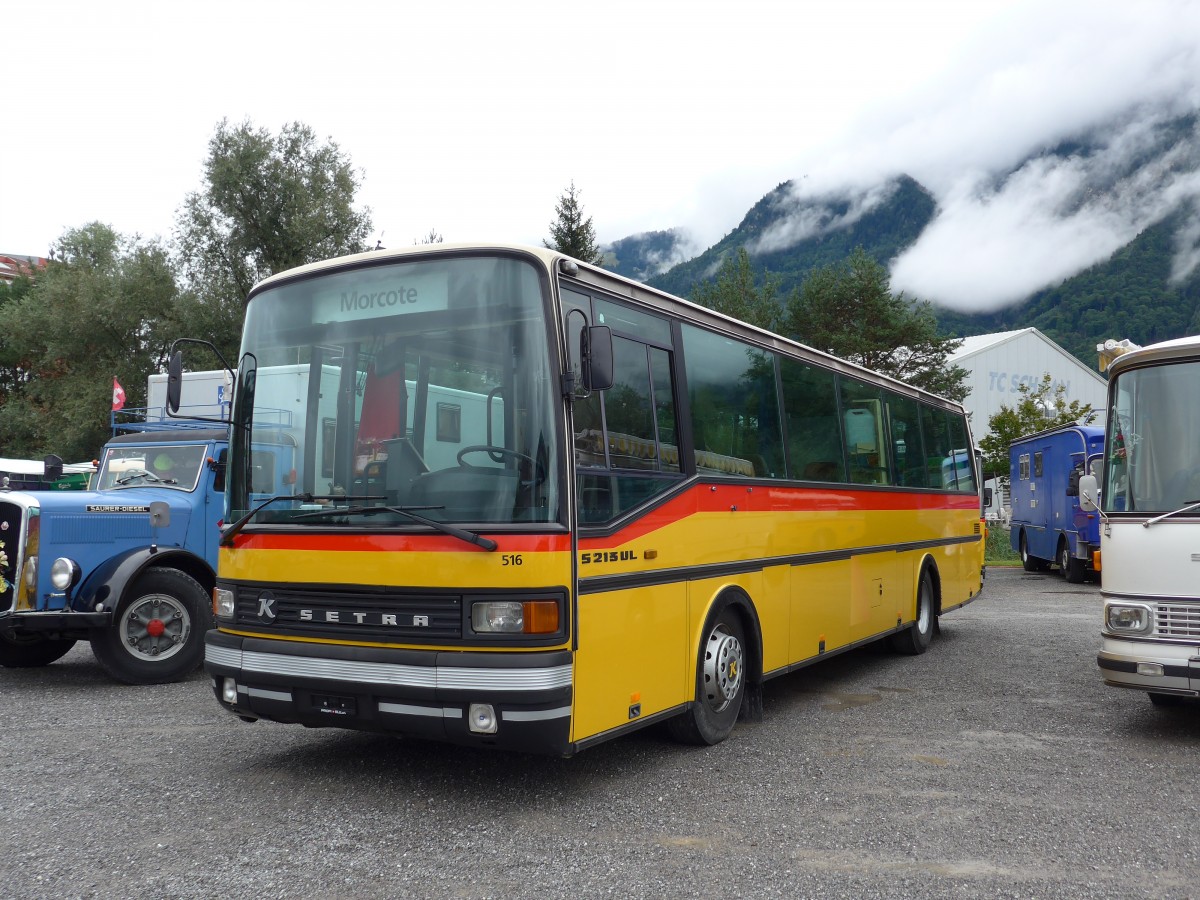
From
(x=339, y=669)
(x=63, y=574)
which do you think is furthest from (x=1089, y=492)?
(x=63, y=574)

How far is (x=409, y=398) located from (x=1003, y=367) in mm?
54502

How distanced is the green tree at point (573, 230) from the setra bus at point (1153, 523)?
35.9 m

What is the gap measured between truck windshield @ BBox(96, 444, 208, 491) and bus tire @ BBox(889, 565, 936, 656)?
24.2 feet

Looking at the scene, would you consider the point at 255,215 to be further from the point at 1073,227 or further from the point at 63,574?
the point at 1073,227

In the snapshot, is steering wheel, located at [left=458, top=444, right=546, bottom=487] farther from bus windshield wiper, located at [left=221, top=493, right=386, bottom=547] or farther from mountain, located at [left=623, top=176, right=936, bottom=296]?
mountain, located at [left=623, top=176, right=936, bottom=296]

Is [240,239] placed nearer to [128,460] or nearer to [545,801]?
[128,460]

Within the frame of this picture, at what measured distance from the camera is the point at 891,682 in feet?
31.9

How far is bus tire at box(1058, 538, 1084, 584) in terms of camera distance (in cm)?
2096

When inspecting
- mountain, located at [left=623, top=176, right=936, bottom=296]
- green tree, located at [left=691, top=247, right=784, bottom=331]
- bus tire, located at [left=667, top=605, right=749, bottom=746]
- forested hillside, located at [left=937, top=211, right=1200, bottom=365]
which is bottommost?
bus tire, located at [left=667, top=605, right=749, bottom=746]

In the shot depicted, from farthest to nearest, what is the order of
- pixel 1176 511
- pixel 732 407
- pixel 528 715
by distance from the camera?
pixel 732 407, pixel 1176 511, pixel 528 715

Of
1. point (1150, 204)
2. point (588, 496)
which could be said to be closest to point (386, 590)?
point (588, 496)

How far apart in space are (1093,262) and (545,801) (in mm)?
123850

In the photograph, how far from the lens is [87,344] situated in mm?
42688

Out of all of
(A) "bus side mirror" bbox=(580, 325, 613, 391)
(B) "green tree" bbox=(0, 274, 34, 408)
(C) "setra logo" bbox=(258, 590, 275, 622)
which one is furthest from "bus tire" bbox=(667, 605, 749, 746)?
(B) "green tree" bbox=(0, 274, 34, 408)
